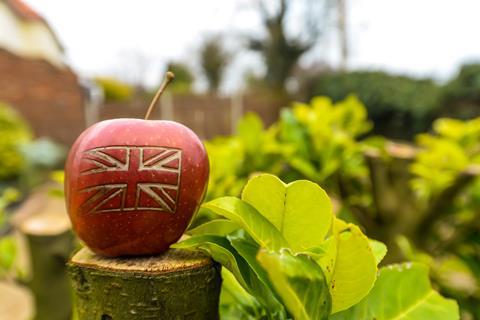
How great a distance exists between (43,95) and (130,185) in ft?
33.4

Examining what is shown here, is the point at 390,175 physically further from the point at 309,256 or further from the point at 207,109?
the point at 207,109

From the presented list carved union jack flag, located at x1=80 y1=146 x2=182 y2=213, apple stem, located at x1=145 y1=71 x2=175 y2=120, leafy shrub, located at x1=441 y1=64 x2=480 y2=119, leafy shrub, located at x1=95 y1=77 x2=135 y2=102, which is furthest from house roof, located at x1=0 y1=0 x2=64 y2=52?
carved union jack flag, located at x1=80 y1=146 x2=182 y2=213

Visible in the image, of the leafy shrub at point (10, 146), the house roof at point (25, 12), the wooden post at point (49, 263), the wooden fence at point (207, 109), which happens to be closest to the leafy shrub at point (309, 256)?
the wooden post at point (49, 263)

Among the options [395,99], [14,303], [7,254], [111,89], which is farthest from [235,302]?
[111,89]

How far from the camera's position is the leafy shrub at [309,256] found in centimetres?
44

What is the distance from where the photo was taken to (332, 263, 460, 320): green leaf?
518 mm

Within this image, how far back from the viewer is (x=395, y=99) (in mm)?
9227

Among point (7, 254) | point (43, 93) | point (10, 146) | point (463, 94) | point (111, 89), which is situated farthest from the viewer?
point (111, 89)

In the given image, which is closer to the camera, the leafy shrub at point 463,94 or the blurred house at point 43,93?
the leafy shrub at point 463,94

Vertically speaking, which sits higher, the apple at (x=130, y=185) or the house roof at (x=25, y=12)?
the house roof at (x=25, y=12)

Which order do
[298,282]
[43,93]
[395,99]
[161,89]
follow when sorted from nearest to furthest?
[298,282], [161,89], [395,99], [43,93]

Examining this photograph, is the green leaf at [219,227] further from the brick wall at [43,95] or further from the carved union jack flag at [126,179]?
the brick wall at [43,95]

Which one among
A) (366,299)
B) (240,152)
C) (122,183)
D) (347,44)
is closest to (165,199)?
(122,183)

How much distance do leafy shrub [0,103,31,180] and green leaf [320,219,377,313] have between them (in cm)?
761
